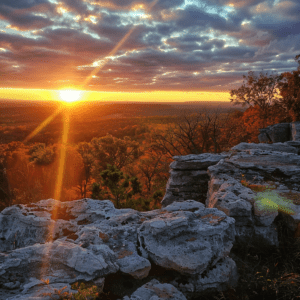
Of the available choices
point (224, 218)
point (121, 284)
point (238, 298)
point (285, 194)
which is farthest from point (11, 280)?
point (285, 194)

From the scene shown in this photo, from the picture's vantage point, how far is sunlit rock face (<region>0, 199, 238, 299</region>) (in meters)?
3.34

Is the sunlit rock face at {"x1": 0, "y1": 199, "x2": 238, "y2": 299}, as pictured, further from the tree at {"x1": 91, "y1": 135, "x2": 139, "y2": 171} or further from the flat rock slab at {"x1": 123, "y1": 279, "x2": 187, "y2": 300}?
the tree at {"x1": 91, "y1": 135, "x2": 139, "y2": 171}

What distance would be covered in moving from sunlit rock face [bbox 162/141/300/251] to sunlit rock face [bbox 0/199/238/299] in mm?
1141

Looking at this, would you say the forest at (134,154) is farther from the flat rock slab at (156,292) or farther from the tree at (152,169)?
the flat rock slab at (156,292)

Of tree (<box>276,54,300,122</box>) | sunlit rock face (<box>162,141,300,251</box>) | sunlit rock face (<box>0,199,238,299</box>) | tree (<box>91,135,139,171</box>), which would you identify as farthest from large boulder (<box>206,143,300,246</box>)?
tree (<box>91,135,139,171</box>)

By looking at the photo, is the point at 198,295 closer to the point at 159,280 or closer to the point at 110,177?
Result: the point at 159,280

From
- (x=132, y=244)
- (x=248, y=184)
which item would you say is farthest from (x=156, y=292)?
(x=248, y=184)

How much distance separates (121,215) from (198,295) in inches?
103

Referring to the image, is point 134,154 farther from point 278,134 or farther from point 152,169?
point 278,134

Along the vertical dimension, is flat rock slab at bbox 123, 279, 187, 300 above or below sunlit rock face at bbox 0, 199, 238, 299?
below

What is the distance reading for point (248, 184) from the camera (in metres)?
7.85

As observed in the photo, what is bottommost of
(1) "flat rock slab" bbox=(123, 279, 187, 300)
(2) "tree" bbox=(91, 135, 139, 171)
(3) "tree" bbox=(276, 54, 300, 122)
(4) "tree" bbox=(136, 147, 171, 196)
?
(4) "tree" bbox=(136, 147, 171, 196)

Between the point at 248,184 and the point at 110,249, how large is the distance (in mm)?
5940

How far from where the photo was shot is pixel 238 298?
12.6ft
